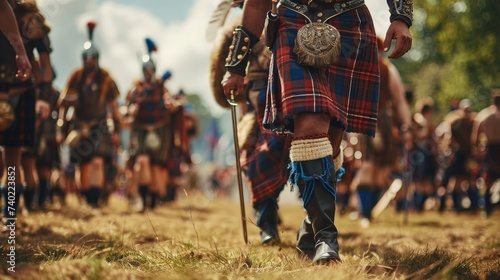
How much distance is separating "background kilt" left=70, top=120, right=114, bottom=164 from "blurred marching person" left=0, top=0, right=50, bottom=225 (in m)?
3.50

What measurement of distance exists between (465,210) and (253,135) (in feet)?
31.4

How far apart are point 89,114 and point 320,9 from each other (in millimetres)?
5903

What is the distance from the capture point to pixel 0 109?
4.12 meters

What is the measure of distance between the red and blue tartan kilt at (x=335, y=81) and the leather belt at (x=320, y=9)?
0.03 metres

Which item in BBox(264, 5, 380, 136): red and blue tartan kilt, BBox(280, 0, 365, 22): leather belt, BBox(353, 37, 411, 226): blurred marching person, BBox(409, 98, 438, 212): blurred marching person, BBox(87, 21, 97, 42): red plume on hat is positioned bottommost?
BBox(409, 98, 438, 212): blurred marching person

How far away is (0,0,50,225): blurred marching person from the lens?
151 inches

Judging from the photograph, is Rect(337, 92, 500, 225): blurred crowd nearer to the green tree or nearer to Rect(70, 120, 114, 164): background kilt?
the green tree

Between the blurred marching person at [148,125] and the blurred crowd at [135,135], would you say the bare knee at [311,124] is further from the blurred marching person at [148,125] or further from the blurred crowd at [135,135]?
the blurred marching person at [148,125]

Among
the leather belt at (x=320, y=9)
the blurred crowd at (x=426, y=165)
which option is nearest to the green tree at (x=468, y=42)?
the blurred crowd at (x=426, y=165)

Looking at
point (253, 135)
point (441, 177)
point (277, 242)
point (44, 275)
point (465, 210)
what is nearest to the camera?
point (44, 275)

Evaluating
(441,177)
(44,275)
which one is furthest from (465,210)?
(44,275)

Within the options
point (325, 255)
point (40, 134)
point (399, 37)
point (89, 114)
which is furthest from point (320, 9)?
point (89, 114)

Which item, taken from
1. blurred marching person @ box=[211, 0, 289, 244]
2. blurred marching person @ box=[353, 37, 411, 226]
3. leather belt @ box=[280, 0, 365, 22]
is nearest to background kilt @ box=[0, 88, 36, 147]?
blurred marching person @ box=[211, 0, 289, 244]

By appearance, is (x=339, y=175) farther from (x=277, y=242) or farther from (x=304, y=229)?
(x=277, y=242)
